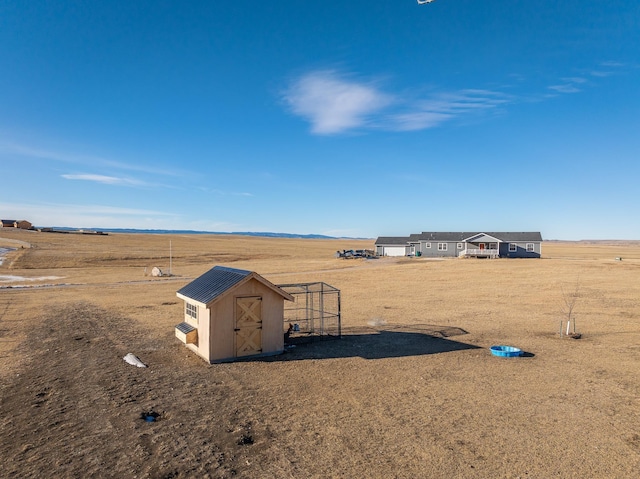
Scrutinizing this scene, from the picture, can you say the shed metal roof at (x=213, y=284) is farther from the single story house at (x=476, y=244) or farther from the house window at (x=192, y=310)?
the single story house at (x=476, y=244)

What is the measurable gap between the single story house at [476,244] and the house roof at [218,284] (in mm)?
60006

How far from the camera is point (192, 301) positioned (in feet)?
57.9

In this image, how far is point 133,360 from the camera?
16.3 metres

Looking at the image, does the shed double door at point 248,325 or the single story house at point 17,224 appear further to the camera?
the single story house at point 17,224

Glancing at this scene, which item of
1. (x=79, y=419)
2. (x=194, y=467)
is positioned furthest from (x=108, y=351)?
(x=194, y=467)

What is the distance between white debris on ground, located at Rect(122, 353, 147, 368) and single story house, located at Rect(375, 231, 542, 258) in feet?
209

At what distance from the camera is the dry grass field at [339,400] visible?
9.10 m

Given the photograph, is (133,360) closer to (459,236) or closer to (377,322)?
(377,322)

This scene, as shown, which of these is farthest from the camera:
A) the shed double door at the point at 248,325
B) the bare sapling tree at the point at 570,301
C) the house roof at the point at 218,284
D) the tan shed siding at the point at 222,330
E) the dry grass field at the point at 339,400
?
the bare sapling tree at the point at 570,301

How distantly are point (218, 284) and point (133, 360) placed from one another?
4319 millimetres

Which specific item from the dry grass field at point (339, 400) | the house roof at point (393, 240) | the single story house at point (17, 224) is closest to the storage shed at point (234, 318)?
the dry grass field at point (339, 400)

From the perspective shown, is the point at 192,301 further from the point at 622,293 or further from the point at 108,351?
the point at 622,293

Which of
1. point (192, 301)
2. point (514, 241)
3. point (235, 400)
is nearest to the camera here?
point (235, 400)

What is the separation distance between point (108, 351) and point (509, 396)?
15654 millimetres
